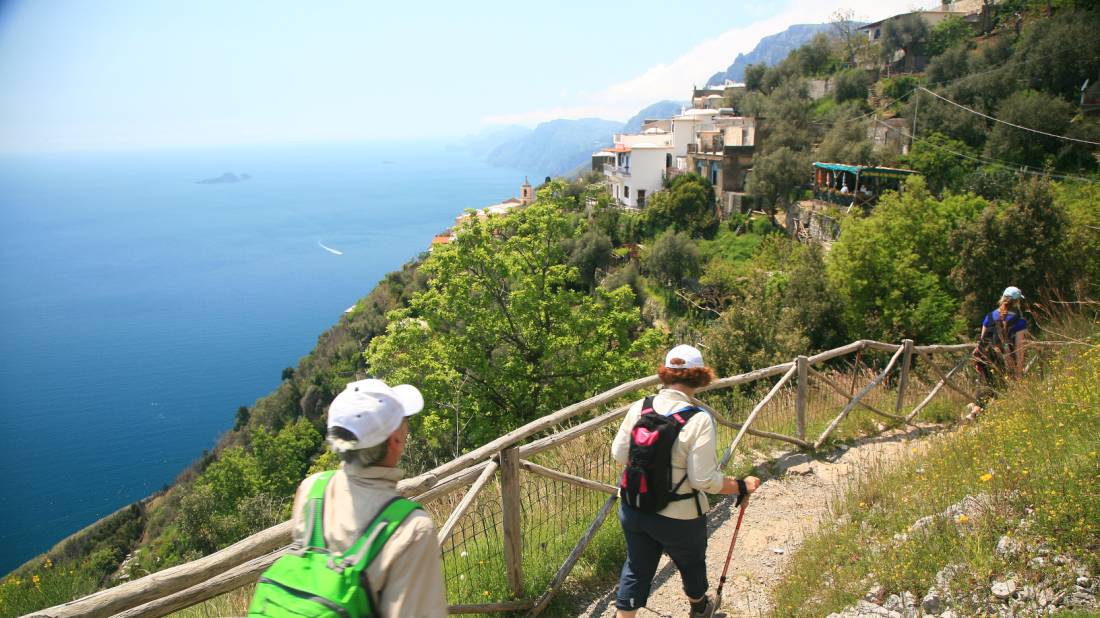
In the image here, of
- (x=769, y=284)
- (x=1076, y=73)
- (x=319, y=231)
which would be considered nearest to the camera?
(x=769, y=284)

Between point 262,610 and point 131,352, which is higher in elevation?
point 262,610

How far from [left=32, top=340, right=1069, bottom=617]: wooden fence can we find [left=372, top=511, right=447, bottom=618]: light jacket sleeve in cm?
143

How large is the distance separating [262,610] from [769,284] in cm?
2960

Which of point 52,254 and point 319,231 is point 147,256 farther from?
point 319,231

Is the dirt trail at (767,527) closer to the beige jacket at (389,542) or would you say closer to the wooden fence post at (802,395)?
the wooden fence post at (802,395)

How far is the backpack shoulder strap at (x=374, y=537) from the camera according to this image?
1915mm

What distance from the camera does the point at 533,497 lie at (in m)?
5.84

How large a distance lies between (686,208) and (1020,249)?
3028 cm

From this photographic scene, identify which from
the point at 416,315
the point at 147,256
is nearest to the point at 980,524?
the point at 416,315

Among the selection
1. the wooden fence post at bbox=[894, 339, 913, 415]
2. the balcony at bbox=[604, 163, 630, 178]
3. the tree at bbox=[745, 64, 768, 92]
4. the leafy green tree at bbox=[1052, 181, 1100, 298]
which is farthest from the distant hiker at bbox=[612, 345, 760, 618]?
the tree at bbox=[745, 64, 768, 92]

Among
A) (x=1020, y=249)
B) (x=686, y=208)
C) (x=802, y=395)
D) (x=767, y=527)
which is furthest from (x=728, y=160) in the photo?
(x=767, y=527)

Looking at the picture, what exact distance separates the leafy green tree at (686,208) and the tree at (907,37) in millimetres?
26372

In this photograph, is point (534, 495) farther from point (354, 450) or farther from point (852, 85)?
point (852, 85)

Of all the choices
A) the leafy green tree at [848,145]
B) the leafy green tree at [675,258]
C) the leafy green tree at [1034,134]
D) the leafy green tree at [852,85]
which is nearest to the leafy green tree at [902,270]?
the leafy green tree at [1034,134]
